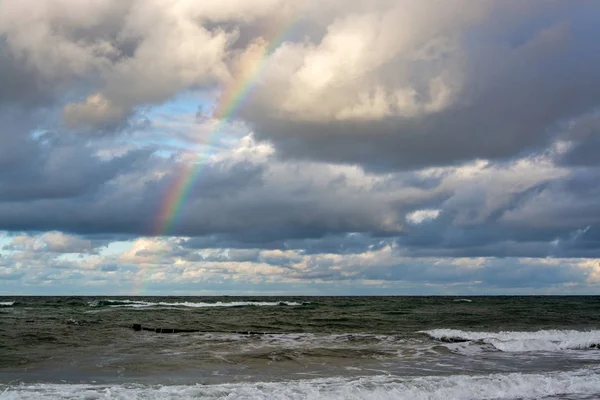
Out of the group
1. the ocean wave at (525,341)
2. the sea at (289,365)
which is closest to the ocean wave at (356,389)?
the sea at (289,365)

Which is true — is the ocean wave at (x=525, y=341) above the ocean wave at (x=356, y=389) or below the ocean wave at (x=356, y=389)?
below

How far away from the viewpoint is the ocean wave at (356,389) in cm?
1492

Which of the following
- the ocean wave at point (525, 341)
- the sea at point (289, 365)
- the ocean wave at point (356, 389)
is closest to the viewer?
the ocean wave at point (356, 389)

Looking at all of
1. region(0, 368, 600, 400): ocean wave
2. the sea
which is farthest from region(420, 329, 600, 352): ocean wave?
region(0, 368, 600, 400): ocean wave

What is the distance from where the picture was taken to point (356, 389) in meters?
15.7

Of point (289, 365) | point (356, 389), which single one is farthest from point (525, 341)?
point (356, 389)

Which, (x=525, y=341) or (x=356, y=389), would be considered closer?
(x=356, y=389)

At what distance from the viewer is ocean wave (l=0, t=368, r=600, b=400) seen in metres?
14.9

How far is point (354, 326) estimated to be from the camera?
41.1 meters

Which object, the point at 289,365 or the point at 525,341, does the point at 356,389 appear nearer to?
the point at 289,365

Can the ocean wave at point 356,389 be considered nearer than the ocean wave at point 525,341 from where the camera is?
Yes

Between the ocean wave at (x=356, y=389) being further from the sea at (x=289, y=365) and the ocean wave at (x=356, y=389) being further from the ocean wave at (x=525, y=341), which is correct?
the ocean wave at (x=525, y=341)

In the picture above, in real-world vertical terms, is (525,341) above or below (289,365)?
above

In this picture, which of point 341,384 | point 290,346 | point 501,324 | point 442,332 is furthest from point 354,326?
point 341,384
